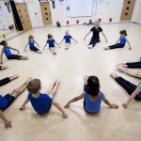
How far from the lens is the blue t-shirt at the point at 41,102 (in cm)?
132

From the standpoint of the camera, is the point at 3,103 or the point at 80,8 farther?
the point at 80,8

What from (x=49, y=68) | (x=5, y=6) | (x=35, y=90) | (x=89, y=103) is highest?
(x=5, y=6)

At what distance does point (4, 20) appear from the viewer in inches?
185

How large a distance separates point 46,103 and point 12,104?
2.15 feet

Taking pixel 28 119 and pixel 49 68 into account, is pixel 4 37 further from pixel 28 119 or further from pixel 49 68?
pixel 28 119

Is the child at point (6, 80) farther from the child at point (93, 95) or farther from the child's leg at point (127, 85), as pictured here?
the child's leg at point (127, 85)

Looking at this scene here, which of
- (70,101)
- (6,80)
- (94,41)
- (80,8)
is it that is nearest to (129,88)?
(70,101)

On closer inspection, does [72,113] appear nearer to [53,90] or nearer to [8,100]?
[53,90]

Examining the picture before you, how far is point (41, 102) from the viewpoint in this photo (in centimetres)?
135

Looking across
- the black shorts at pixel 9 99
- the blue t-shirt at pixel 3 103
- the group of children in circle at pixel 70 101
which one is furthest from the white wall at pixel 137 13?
the blue t-shirt at pixel 3 103

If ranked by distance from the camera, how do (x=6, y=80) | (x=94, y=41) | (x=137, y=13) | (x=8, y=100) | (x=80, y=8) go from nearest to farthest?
1. (x=8, y=100)
2. (x=6, y=80)
3. (x=94, y=41)
4. (x=137, y=13)
5. (x=80, y=8)

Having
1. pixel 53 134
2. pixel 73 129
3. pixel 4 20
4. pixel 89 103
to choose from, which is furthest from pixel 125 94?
pixel 4 20

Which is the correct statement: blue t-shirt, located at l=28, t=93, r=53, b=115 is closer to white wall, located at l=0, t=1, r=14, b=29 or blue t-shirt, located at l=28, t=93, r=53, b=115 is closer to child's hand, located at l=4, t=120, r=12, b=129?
child's hand, located at l=4, t=120, r=12, b=129

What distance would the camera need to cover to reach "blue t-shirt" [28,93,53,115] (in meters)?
1.32
